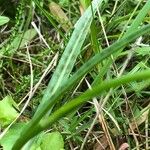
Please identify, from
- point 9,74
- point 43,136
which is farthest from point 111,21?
point 43,136

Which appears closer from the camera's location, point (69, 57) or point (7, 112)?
point (69, 57)

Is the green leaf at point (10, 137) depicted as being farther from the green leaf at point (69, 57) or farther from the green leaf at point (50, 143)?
the green leaf at point (69, 57)

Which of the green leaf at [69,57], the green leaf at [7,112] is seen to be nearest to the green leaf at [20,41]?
the green leaf at [7,112]

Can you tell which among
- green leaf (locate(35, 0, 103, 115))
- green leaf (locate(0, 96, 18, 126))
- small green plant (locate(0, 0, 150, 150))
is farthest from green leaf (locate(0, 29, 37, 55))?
green leaf (locate(35, 0, 103, 115))

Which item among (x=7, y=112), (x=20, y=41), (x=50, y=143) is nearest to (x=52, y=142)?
(x=50, y=143)

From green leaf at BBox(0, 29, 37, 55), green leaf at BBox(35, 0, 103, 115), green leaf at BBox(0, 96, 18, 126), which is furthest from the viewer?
green leaf at BBox(0, 29, 37, 55)

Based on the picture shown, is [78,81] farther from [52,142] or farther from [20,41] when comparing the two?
[20,41]

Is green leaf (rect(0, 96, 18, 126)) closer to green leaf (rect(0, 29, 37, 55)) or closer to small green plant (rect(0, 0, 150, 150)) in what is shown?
small green plant (rect(0, 0, 150, 150))
